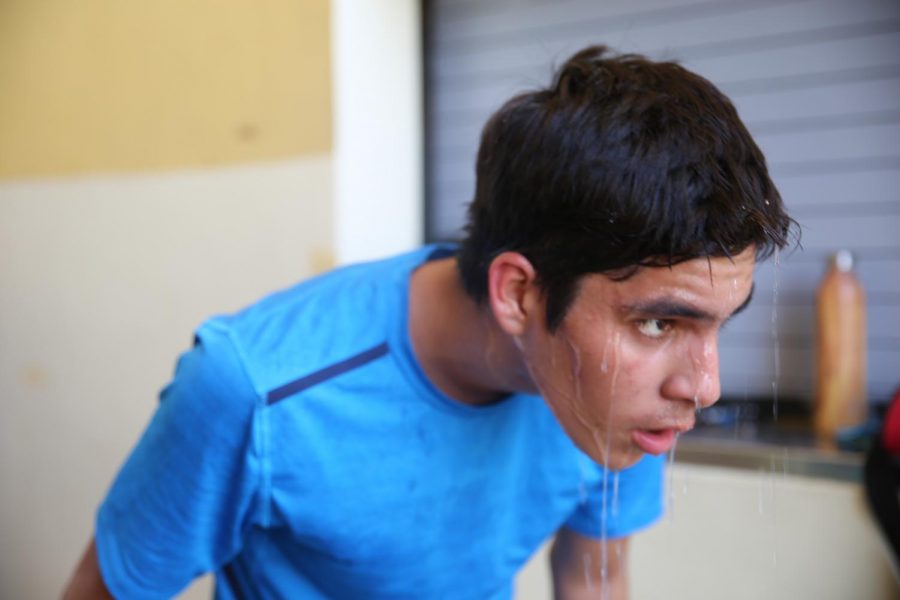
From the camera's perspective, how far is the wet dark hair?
652 millimetres

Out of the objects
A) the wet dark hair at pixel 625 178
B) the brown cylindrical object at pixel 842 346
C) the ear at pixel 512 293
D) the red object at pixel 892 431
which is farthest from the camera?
the brown cylindrical object at pixel 842 346

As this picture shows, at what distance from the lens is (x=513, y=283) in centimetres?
76

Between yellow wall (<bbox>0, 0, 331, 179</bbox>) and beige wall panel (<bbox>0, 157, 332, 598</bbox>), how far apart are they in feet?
0.19

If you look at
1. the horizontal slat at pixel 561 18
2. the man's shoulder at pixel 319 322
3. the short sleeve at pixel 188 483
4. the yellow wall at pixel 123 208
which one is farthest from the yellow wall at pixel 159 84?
the short sleeve at pixel 188 483

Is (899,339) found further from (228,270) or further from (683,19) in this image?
(228,270)

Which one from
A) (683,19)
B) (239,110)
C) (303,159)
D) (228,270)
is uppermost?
(683,19)

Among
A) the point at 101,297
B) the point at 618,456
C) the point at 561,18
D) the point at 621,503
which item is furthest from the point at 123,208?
the point at 618,456

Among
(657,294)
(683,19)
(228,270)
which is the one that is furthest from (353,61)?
(657,294)

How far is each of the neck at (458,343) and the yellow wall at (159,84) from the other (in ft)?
2.59

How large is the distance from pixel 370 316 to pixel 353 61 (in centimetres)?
88

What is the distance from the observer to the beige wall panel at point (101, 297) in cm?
166

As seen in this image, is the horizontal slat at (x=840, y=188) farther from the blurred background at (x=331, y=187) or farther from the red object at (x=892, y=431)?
the red object at (x=892, y=431)

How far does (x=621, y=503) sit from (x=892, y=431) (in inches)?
22.1

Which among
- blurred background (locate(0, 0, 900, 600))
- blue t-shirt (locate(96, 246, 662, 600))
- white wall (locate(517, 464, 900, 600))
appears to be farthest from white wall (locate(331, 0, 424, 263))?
white wall (locate(517, 464, 900, 600))
